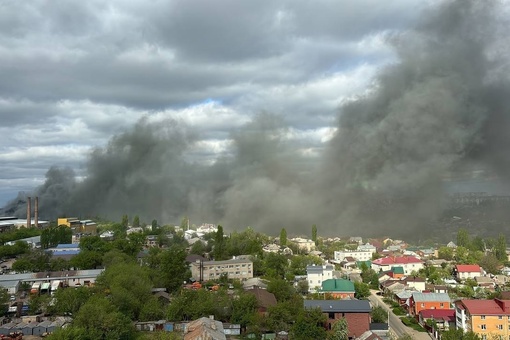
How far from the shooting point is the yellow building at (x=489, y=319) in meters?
14.5

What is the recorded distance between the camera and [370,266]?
103 feet

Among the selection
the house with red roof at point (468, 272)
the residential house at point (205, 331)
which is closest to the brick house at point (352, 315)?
the residential house at point (205, 331)

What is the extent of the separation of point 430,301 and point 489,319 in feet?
13.7

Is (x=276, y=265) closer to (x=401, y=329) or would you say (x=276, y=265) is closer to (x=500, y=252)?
(x=401, y=329)

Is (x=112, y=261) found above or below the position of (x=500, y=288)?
above

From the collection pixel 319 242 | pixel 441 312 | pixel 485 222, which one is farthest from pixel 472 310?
pixel 485 222

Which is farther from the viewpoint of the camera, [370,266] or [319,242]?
[319,242]

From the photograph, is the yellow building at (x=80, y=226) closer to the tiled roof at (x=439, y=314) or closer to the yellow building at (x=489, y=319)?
the tiled roof at (x=439, y=314)

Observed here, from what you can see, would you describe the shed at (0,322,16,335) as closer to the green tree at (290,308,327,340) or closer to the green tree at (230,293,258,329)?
the green tree at (230,293,258,329)

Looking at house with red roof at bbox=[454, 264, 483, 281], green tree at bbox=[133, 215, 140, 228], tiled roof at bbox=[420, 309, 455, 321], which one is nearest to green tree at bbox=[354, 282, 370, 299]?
tiled roof at bbox=[420, 309, 455, 321]

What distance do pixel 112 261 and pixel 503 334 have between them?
64.0ft

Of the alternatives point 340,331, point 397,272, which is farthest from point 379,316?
point 397,272

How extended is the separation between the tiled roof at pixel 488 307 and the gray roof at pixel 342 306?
3.47 m

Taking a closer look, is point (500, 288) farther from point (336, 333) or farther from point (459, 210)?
point (459, 210)
